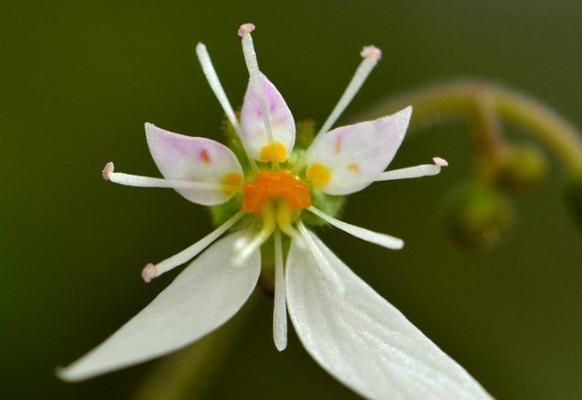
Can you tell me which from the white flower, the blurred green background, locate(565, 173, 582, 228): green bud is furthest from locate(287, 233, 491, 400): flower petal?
the blurred green background

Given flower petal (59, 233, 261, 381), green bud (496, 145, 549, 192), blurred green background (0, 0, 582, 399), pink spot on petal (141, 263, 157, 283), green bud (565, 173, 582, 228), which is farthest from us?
blurred green background (0, 0, 582, 399)

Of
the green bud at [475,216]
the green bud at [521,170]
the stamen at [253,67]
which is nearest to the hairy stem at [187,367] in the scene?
the green bud at [475,216]

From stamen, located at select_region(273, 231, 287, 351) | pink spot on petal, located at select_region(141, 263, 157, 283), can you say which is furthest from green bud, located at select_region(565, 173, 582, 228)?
pink spot on petal, located at select_region(141, 263, 157, 283)

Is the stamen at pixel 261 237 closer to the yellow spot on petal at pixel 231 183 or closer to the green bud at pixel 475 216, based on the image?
the yellow spot on petal at pixel 231 183

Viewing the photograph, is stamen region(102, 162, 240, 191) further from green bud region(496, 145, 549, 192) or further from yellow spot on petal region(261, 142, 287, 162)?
green bud region(496, 145, 549, 192)

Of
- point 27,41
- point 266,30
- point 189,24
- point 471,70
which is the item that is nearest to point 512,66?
point 471,70

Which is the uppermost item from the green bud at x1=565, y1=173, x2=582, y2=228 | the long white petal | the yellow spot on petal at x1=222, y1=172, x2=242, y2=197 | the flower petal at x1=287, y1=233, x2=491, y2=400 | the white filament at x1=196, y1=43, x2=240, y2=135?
the white filament at x1=196, y1=43, x2=240, y2=135

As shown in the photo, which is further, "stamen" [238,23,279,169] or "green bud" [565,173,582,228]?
"green bud" [565,173,582,228]

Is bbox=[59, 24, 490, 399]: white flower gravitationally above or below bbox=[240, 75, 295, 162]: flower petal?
below

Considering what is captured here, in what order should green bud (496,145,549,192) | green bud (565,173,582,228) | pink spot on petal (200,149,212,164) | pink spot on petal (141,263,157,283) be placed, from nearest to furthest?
pink spot on petal (141,263,157,283), pink spot on petal (200,149,212,164), green bud (565,173,582,228), green bud (496,145,549,192)
